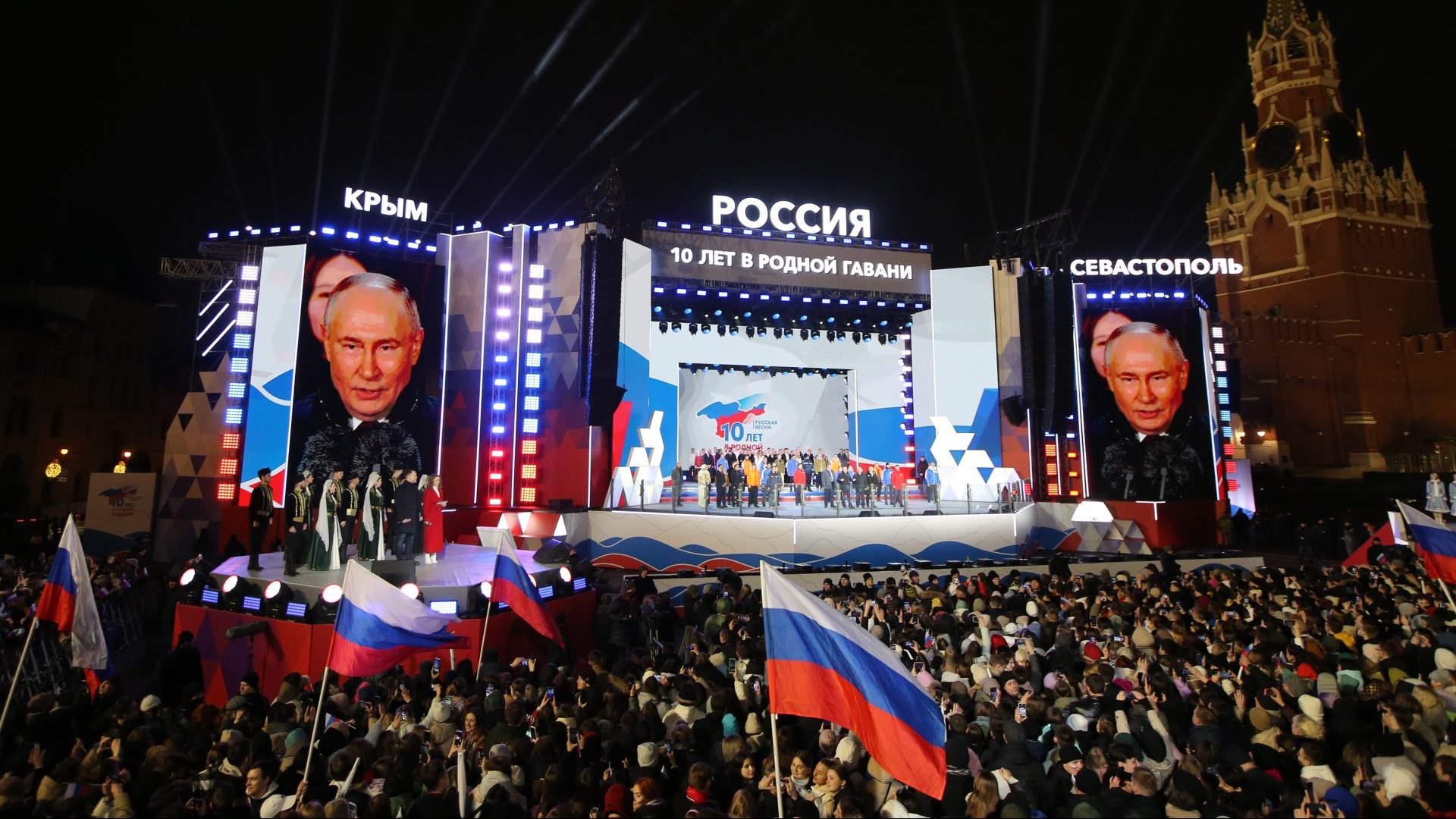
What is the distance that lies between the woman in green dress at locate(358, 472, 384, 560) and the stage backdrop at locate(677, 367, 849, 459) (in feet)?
54.3

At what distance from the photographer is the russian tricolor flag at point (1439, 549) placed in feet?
32.5

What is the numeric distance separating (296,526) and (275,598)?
1710mm

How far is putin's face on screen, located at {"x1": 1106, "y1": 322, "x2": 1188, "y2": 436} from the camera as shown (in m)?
29.4

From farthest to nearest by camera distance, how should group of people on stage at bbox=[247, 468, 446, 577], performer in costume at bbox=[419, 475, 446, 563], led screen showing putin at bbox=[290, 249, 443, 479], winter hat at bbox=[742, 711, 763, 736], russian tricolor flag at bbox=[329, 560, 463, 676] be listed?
led screen showing putin at bbox=[290, 249, 443, 479] < performer in costume at bbox=[419, 475, 446, 563] < group of people on stage at bbox=[247, 468, 446, 577] < russian tricolor flag at bbox=[329, 560, 463, 676] < winter hat at bbox=[742, 711, 763, 736]

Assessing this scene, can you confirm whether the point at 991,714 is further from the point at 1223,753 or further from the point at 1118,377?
the point at 1118,377

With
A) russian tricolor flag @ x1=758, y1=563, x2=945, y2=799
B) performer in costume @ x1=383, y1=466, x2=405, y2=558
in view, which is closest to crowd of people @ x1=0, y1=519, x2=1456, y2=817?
russian tricolor flag @ x1=758, y1=563, x2=945, y2=799

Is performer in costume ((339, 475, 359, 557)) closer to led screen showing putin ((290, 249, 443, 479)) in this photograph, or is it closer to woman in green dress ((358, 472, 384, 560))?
woman in green dress ((358, 472, 384, 560))

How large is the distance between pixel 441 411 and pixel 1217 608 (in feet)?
73.8

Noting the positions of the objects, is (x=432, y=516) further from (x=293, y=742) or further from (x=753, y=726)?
(x=753, y=726)

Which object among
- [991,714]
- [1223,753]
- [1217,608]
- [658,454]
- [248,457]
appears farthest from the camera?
[658,454]

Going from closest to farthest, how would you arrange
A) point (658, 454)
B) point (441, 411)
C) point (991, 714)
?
point (991, 714) < point (441, 411) < point (658, 454)

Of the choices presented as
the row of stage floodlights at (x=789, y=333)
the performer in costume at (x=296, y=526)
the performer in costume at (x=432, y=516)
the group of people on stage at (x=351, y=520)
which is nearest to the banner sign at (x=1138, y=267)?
the row of stage floodlights at (x=789, y=333)

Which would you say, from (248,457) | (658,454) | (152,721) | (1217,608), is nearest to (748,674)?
(152,721)

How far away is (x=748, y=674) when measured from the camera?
328 inches
